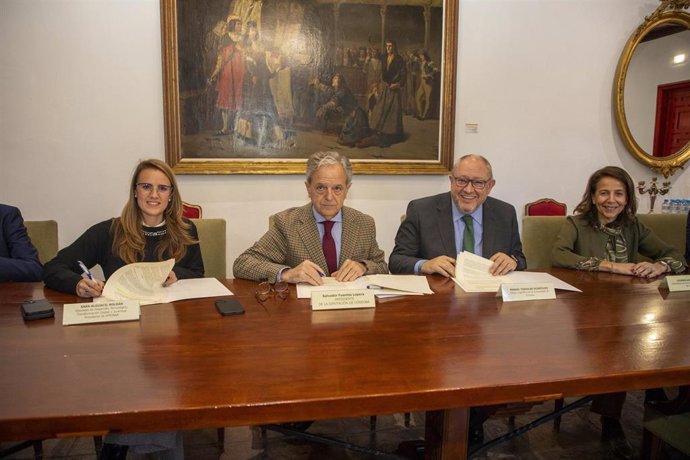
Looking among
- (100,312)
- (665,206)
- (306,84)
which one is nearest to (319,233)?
(100,312)

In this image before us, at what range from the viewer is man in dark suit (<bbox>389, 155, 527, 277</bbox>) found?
2.38m

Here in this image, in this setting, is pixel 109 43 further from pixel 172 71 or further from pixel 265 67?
pixel 265 67

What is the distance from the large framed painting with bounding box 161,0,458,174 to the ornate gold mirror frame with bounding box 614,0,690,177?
1.54m

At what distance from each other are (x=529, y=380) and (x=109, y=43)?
361 cm

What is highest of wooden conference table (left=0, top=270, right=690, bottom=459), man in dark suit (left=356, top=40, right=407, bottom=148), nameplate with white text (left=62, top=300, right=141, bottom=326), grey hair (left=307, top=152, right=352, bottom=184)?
man in dark suit (left=356, top=40, right=407, bottom=148)

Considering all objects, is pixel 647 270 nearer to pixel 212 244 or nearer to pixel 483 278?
pixel 483 278

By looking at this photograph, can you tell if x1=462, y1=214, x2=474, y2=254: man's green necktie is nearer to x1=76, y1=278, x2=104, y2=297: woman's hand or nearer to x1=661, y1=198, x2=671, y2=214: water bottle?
x1=76, y1=278, x2=104, y2=297: woman's hand

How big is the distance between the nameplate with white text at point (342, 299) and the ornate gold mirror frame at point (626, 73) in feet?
11.8

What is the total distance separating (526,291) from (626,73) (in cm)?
331

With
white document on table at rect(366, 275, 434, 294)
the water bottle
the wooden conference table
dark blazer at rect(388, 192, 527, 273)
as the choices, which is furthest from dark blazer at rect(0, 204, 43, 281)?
the water bottle

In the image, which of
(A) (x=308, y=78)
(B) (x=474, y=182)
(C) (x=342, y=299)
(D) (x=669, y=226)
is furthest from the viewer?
(A) (x=308, y=78)

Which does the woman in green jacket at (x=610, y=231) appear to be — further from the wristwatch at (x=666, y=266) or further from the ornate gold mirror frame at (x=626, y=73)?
the ornate gold mirror frame at (x=626, y=73)

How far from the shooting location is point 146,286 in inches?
66.9

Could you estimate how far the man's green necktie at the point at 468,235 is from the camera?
97.0 inches
